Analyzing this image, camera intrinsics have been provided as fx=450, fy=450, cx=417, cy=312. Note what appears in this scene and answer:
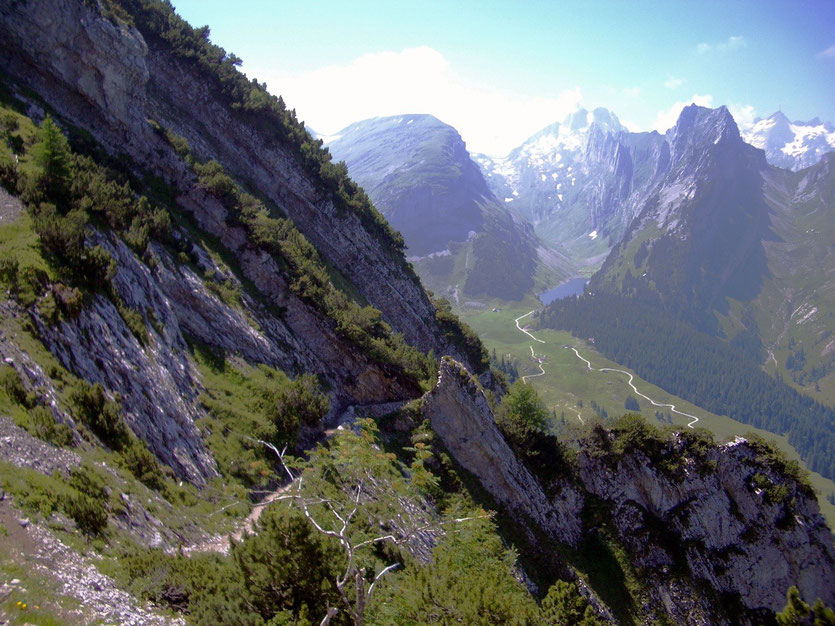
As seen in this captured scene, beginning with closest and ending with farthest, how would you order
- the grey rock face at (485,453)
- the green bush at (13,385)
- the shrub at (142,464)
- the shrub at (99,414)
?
1. the green bush at (13,385)
2. the shrub at (99,414)
3. the shrub at (142,464)
4. the grey rock face at (485,453)

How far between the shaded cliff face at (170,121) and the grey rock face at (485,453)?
23.9m

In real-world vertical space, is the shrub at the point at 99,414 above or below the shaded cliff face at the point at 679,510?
above

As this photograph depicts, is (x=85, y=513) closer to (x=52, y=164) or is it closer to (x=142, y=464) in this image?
(x=142, y=464)

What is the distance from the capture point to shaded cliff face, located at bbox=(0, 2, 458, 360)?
120 ft

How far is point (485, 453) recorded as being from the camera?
125ft

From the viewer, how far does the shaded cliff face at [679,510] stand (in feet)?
126

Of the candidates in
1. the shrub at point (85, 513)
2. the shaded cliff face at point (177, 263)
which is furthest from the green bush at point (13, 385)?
the shrub at point (85, 513)

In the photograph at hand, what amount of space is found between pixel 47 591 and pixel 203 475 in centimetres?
1100

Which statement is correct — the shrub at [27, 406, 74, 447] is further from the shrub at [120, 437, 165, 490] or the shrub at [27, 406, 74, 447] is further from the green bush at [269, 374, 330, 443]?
the green bush at [269, 374, 330, 443]

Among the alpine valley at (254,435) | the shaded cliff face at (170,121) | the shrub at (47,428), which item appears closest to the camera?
the alpine valley at (254,435)

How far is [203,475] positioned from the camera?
837 inches

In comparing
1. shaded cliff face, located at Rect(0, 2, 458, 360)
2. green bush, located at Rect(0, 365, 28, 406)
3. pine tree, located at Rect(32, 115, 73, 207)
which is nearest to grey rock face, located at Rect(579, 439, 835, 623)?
shaded cliff face, located at Rect(0, 2, 458, 360)

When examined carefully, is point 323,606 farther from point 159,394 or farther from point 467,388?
point 467,388

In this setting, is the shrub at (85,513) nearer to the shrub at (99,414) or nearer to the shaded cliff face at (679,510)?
the shrub at (99,414)
